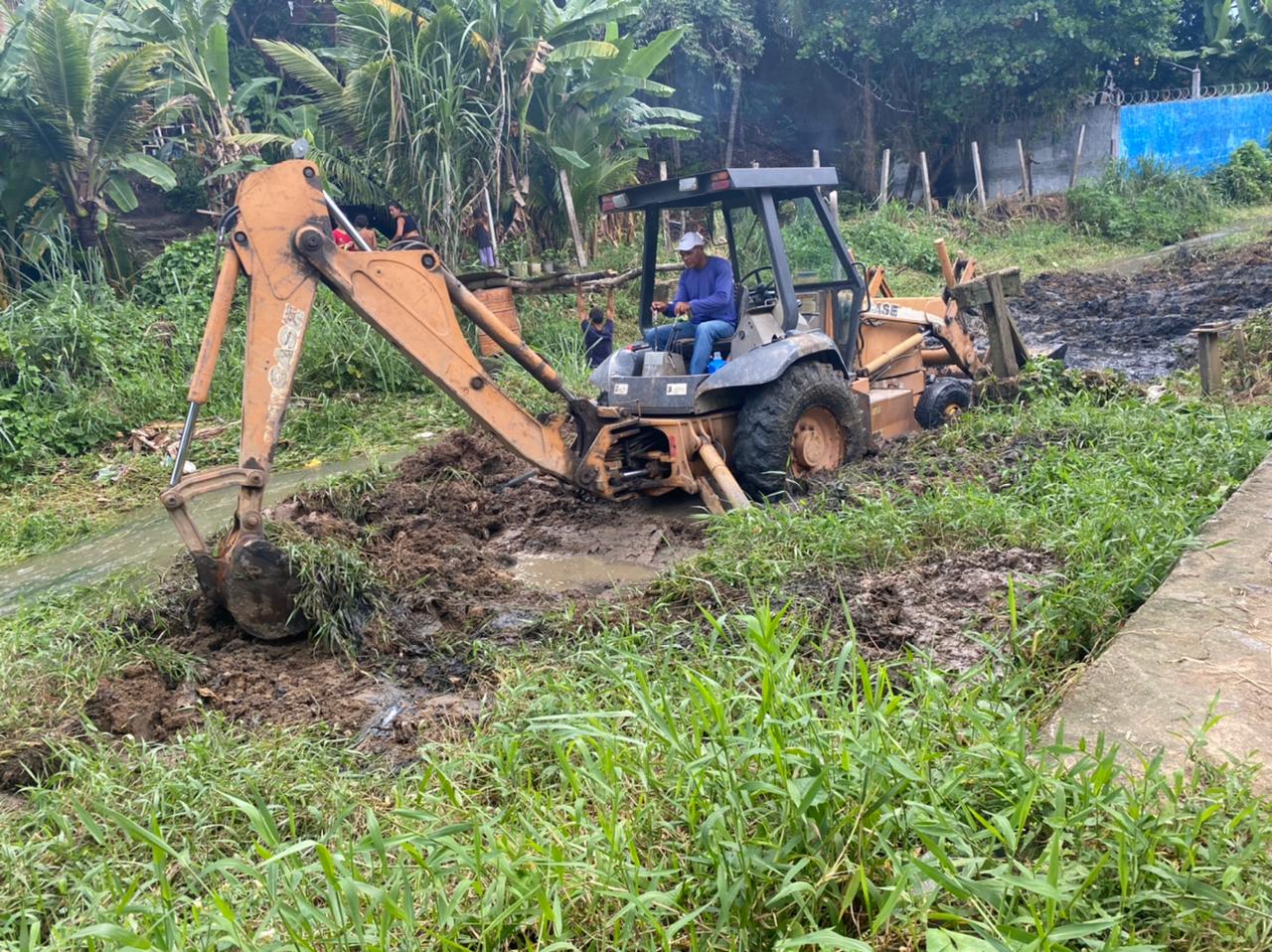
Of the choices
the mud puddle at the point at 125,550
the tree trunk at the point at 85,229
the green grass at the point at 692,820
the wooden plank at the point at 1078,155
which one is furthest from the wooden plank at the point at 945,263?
the wooden plank at the point at 1078,155

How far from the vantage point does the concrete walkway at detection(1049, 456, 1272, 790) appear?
2.58m

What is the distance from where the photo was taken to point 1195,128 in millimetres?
20938

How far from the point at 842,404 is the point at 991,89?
1642cm

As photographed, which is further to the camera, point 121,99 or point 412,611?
point 121,99

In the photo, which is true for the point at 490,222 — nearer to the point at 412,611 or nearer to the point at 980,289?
the point at 980,289

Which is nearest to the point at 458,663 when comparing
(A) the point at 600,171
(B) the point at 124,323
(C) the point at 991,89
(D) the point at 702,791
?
(D) the point at 702,791

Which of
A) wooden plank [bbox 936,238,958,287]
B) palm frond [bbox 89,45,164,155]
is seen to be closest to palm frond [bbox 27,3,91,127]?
palm frond [bbox 89,45,164,155]

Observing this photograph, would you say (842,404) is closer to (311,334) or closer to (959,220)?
(311,334)

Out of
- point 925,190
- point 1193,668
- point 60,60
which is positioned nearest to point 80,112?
point 60,60

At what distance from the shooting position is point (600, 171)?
13727 mm

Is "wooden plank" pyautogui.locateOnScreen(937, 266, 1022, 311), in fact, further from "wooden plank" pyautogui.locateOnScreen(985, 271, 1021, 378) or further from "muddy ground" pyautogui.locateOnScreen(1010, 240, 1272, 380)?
"muddy ground" pyautogui.locateOnScreen(1010, 240, 1272, 380)

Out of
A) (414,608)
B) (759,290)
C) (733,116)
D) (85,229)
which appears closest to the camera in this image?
(414,608)

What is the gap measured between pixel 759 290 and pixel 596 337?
14.0 ft

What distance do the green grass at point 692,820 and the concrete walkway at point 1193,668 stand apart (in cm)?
14
